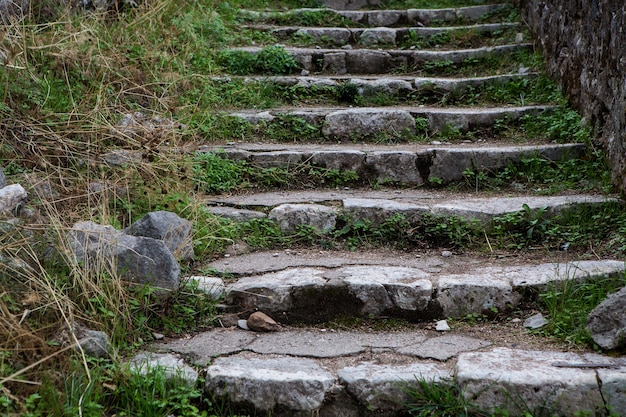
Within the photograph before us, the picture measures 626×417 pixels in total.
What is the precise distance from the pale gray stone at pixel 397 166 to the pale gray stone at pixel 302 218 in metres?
0.66

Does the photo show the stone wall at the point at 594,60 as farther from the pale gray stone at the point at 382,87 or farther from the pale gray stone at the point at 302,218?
the pale gray stone at the point at 302,218

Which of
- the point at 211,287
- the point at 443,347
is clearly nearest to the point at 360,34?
the point at 211,287

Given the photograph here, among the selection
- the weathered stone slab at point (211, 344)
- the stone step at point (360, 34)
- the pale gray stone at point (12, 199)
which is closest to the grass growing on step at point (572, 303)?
the weathered stone slab at point (211, 344)

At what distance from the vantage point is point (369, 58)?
553cm

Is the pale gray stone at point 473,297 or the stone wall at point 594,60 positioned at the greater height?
the stone wall at point 594,60

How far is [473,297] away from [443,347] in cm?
36

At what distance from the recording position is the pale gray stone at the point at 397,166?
409 centimetres

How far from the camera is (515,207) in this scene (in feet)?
11.6

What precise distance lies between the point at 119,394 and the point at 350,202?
1.75 metres

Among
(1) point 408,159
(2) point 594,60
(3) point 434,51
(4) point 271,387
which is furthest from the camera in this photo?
(3) point 434,51

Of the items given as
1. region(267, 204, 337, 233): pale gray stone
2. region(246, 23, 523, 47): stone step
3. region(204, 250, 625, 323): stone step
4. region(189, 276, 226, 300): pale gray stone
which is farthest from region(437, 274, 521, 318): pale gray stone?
region(246, 23, 523, 47): stone step

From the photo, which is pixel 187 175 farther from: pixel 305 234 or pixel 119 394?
pixel 119 394

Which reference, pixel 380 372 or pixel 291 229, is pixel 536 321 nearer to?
pixel 380 372

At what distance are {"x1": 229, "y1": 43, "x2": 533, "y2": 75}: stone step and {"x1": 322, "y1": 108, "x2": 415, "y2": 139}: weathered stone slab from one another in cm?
110
